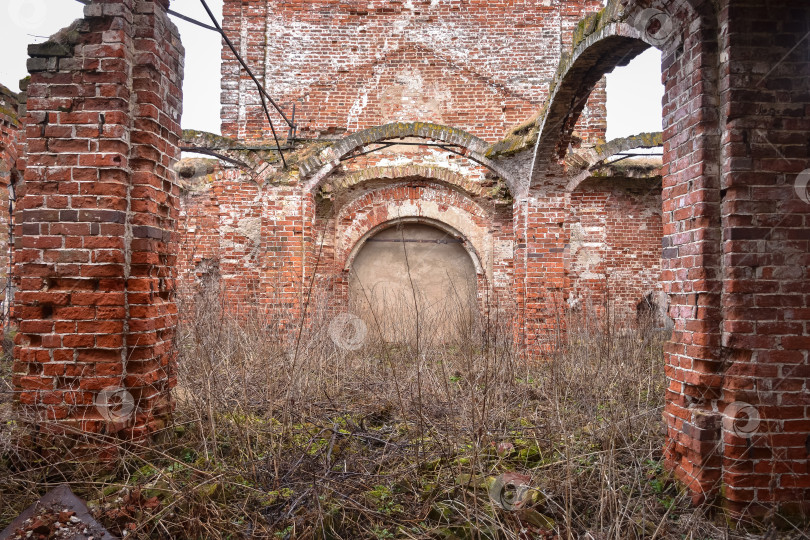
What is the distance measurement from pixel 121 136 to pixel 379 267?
7572mm

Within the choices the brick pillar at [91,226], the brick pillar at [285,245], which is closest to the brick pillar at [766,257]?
the brick pillar at [91,226]

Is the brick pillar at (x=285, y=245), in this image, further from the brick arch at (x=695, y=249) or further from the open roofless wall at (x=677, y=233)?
the brick arch at (x=695, y=249)

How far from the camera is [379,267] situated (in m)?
10.4

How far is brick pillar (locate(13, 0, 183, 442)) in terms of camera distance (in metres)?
2.81

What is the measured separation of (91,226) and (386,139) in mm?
5174

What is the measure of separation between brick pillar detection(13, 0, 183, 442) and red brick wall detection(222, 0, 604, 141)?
293 inches

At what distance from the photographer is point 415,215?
9.95m

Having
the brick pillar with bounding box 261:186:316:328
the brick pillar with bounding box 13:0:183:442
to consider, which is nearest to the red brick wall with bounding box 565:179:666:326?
the brick pillar with bounding box 261:186:316:328

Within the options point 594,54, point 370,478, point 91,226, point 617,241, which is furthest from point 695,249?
point 617,241

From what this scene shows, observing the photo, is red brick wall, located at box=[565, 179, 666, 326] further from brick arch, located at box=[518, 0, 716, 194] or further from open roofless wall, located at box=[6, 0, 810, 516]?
open roofless wall, located at box=[6, 0, 810, 516]

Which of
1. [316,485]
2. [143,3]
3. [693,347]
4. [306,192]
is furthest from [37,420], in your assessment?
[306,192]

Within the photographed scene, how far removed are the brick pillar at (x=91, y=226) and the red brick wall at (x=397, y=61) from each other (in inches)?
293

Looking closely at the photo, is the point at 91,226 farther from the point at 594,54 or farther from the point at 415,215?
the point at 415,215

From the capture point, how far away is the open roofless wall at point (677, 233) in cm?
265
